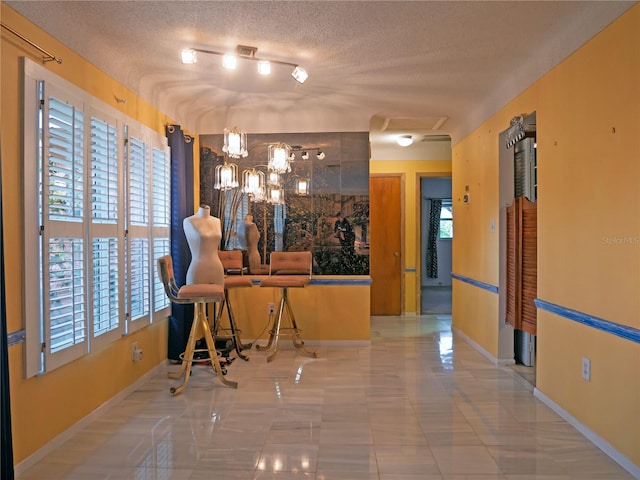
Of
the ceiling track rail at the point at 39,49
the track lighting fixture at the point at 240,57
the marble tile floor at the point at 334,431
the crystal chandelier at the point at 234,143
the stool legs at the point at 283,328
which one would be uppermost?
the track lighting fixture at the point at 240,57

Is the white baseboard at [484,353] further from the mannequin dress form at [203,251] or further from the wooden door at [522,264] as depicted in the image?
the mannequin dress form at [203,251]

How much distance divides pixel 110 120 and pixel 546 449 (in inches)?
137

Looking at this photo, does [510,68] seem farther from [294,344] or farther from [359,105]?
[294,344]

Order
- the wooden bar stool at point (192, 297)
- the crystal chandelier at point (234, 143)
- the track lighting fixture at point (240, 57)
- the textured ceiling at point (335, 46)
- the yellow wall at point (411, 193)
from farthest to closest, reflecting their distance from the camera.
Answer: the yellow wall at point (411, 193), the crystal chandelier at point (234, 143), the wooden bar stool at point (192, 297), the track lighting fixture at point (240, 57), the textured ceiling at point (335, 46)

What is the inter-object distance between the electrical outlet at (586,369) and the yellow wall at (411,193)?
4.61 metres

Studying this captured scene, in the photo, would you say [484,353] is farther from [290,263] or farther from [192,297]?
[192,297]

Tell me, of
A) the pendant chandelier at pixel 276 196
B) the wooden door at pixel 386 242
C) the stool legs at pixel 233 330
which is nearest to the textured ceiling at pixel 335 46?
the pendant chandelier at pixel 276 196

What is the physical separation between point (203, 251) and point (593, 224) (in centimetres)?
289

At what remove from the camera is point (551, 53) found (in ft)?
11.3

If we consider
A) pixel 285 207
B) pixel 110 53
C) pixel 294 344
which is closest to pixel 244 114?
pixel 285 207

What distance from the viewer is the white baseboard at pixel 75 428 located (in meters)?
2.58

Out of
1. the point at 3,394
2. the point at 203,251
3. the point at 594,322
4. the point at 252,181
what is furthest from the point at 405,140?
the point at 3,394

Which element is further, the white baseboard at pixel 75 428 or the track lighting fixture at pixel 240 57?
the track lighting fixture at pixel 240 57

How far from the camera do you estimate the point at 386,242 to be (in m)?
7.62
